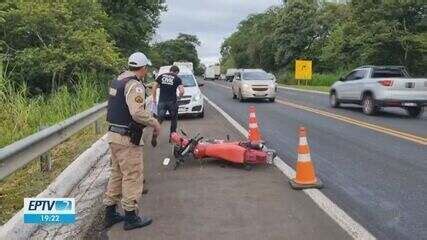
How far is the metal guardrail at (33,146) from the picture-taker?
5938 millimetres

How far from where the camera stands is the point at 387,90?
20.2 metres

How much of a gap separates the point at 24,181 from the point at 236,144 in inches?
137

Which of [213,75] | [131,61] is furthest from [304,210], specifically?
[213,75]

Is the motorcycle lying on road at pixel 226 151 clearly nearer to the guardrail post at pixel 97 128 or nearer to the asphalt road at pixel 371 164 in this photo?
the asphalt road at pixel 371 164

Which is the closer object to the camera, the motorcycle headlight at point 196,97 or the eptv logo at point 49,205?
the eptv logo at point 49,205

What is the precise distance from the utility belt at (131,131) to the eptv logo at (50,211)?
197 centimetres

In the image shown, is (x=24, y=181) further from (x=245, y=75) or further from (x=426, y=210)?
(x=245, y=75)

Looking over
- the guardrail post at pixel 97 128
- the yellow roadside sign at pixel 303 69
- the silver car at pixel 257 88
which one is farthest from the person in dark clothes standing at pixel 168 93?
the yellow roadside sign at pixel 303 69

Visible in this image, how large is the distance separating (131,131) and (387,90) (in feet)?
50.8

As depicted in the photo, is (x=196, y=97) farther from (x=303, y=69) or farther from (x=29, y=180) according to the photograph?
(x=303, y=69)

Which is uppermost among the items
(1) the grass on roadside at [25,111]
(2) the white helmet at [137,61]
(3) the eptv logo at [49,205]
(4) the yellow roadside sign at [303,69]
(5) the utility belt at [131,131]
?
(2) the white helmet at [137,61]

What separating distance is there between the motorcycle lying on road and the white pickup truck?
1147 centimetres

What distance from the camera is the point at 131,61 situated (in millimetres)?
6375

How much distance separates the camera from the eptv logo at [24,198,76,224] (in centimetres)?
437
